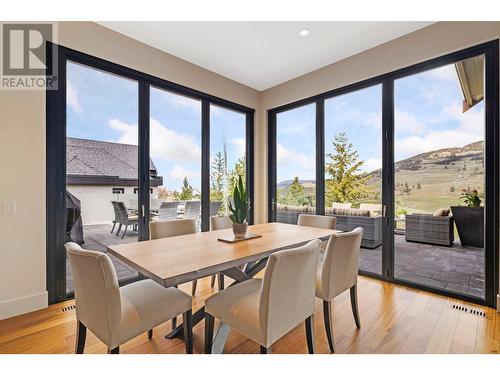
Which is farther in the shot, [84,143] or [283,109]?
[283,109]

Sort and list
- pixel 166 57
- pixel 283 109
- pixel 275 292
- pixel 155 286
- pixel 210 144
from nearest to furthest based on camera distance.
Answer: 1. pixel 275 292
2. pixel 155 286
3. pixel 166 57
4. pixel 210 144
5. pixel 283 109

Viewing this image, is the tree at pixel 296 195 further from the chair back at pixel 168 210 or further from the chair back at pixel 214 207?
the chair back at pixel 168 210

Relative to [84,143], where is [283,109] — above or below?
above

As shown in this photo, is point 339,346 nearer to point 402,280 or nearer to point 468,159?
point 402,280

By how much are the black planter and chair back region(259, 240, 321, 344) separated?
214cm

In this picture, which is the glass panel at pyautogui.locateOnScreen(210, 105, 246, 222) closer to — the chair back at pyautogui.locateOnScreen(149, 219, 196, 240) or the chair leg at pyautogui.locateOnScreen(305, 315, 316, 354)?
the chair back at pyautogui.locateOnScreen(149, 219, 196, 240)

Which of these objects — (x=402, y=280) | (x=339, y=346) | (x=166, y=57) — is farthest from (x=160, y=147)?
(x=402, y=280)

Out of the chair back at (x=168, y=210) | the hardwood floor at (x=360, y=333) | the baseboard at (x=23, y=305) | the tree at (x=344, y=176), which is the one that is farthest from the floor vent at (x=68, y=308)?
the tree at (x=344, y=176)

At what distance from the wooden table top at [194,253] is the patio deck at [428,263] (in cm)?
116

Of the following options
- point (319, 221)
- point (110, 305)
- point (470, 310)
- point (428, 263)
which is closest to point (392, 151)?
point (319, 221)

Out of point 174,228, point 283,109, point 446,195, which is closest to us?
point 174,228

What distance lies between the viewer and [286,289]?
1.35 metres

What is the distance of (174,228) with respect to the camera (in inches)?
97.0

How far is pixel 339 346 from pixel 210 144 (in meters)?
3.03
